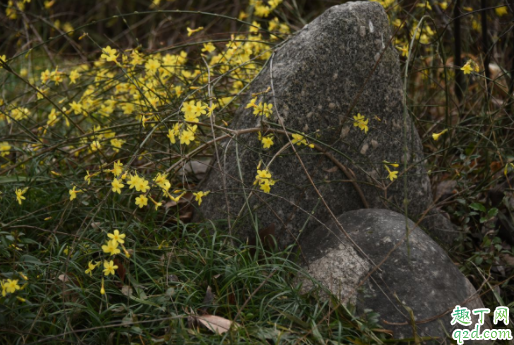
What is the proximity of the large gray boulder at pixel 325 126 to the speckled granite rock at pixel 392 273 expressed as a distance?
0.51ft

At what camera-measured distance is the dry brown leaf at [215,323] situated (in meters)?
1.82

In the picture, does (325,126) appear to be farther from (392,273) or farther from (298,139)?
(392,273)

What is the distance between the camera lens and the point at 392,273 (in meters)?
2.08

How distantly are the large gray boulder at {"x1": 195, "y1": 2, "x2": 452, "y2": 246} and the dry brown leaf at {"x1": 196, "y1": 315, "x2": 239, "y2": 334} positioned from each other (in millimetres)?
476

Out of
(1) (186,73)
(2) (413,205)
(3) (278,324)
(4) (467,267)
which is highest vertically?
(1) (186,73)

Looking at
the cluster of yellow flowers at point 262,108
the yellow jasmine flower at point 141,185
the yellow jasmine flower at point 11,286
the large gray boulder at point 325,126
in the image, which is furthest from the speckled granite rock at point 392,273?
the yellow jasmine flower at point 11,286

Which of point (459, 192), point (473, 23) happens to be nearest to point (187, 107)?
point (459, 192)

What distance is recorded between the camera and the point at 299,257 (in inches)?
89.5

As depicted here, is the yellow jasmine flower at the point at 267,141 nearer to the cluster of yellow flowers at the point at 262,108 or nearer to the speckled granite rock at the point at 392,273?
the cluster of yellow flowers at the point at 262,108

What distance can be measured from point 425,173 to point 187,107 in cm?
121

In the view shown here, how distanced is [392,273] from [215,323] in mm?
701

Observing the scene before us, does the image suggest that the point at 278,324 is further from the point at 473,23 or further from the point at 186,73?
the point at 473,23

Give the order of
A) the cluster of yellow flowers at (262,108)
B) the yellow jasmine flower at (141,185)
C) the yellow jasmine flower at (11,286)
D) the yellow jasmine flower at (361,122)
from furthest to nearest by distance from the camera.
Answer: the yellow jasmine flower at (361,122) < the cluster of yellow flowers at (262,108) < the yellow jasmine flower at (141,185) < the yellow jasmine flower at (11,286)

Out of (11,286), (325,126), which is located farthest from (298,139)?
(11,286)
